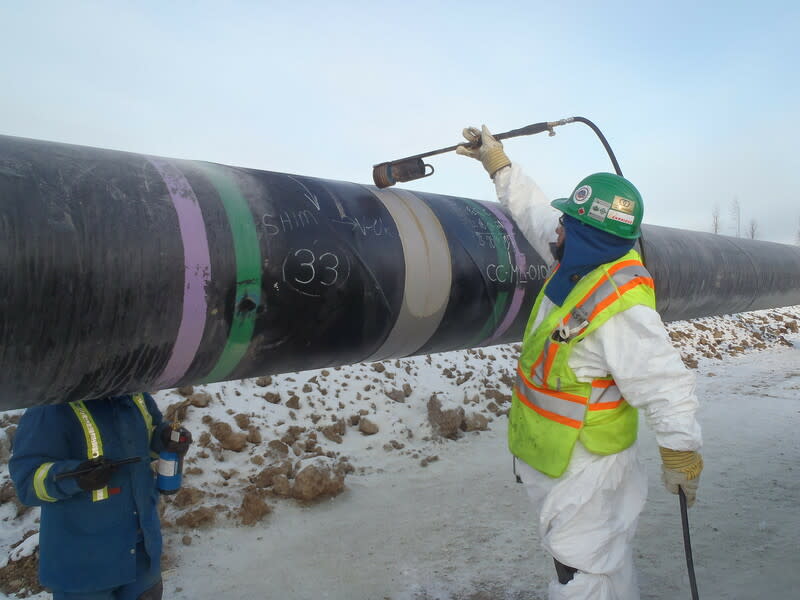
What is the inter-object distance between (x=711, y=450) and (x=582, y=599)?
14.7 ft

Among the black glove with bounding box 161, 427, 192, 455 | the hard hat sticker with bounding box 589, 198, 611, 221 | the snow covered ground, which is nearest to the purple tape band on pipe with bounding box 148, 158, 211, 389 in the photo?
the black glove with bounding box 161, 427, 192, 455

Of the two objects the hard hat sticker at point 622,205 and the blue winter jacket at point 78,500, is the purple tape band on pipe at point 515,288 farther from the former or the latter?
the blue winter jacket at point 78,500

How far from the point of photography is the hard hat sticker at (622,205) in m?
1.73

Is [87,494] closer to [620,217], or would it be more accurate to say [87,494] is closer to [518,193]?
[518,193]

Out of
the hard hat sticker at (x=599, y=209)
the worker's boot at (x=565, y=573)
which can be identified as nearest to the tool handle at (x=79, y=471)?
the worker's boot at (x=565, y=573)

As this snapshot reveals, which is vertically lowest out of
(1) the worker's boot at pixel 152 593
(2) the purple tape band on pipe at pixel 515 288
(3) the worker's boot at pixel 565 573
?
(1) the worker's boot at pixel 152 593

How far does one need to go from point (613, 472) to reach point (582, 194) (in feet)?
3.02

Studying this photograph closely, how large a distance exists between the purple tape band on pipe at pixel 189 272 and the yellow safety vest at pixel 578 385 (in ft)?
3.49

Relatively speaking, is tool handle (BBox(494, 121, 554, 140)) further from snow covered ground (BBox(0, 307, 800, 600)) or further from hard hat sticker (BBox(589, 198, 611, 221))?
snow covered ground (BBox(0, 307, 800, 600))

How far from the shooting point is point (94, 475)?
1935mm

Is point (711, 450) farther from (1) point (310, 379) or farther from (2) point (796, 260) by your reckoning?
(1) point (310, 379)

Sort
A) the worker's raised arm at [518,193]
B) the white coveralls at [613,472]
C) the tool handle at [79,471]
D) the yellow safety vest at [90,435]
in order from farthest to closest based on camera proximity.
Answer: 1. the worker's raised arm at [518,193]
2. the yellow safety vest at [90,435]
3. the tool handle at [79,471]
4. the white coveralls at [613,472]

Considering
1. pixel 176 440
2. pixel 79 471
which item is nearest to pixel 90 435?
pixel 79 471

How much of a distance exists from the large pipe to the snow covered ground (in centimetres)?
195
